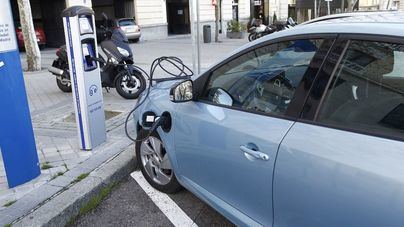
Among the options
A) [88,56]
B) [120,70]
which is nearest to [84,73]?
[88,56]

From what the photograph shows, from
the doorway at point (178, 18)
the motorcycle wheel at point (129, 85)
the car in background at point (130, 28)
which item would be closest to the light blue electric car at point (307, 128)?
the motorcycle wheel at point (129, 85)

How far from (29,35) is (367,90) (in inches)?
419

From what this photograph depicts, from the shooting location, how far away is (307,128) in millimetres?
1969

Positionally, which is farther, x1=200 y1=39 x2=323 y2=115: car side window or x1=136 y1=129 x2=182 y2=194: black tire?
x1=136 y1=129 x2=182 y2=194: black tire

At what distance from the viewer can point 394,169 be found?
5.17ft

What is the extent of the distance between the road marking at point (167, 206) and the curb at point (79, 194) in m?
0.25

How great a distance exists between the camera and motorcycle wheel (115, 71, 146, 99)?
262 inches

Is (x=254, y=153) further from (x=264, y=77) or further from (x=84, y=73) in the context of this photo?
(x=84, y=73)

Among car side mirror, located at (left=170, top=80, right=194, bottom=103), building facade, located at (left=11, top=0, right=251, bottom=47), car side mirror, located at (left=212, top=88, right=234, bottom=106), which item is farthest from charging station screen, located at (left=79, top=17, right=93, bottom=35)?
building facade, located at (left=11, top=0, right=251, bottom=47)

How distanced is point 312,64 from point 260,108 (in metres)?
0.45

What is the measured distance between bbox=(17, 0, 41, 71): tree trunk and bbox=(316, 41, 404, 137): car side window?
10360 millimetres

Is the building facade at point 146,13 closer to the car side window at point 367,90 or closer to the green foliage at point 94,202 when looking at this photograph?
the green foliage at point 94,202

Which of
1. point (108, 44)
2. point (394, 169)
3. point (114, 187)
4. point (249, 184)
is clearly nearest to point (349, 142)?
point (394, 169)

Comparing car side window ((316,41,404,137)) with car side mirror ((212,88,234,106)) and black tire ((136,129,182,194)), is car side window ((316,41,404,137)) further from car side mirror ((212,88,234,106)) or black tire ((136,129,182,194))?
black tire ((136,129,182,194))
